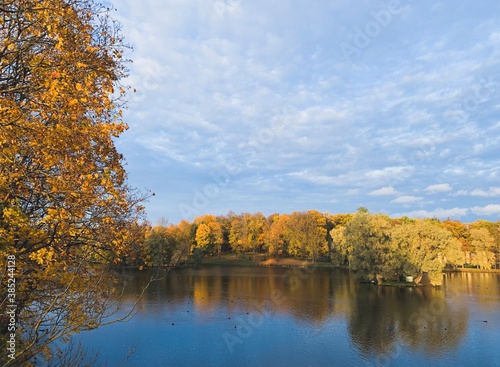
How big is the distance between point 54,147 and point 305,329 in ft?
81.0

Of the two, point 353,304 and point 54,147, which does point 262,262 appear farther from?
point 54,147

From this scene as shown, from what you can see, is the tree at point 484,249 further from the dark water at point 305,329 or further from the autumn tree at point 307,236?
the dark water at point 305,329

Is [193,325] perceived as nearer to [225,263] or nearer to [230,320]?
[230,320]

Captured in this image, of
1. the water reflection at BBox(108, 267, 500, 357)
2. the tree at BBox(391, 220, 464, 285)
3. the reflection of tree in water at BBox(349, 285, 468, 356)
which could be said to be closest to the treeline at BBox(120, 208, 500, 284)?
the tree at BBox(391, 220, 464, 285)

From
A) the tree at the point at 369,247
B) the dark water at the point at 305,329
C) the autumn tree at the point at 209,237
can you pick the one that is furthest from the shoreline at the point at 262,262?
the dark water at the point at 305,329

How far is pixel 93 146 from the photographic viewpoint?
661 cm

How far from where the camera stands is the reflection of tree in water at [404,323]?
23.5 meters

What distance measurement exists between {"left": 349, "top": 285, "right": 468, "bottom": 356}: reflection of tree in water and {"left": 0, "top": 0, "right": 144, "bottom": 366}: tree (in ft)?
66.8

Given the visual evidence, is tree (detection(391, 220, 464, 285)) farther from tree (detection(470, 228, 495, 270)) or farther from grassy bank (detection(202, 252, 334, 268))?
grassy bank (detection(202, 252, 334, 268))

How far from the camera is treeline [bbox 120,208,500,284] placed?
148 feet

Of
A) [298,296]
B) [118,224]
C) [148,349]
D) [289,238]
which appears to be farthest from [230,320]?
[289,238]

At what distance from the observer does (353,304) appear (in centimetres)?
3403

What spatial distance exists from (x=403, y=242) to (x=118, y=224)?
4438cm

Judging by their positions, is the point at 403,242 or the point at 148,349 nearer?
the point at 148,349
